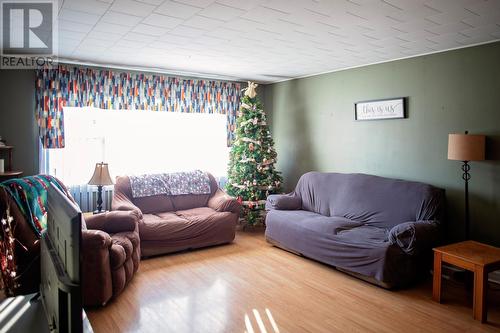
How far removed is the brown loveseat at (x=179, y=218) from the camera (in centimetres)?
436

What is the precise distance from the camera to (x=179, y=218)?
4625mm

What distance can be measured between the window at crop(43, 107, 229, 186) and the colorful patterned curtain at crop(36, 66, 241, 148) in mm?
133

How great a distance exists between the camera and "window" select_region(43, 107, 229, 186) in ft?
15.8

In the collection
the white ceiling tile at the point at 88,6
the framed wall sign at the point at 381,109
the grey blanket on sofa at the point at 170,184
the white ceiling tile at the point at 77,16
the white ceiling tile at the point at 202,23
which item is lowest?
the grey blanket on sofa at the point at 170,184

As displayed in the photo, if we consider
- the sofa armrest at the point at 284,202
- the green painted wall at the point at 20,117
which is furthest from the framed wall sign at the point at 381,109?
the green painted wall at the point at 20,117

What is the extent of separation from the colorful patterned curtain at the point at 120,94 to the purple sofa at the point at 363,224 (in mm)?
1942

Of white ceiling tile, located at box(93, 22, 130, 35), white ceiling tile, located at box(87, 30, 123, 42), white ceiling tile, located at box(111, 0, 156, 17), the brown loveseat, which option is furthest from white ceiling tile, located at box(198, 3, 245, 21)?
the brown loveseat

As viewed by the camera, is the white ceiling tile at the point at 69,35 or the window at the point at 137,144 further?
the window at the point at 137,144

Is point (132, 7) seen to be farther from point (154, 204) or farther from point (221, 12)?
point (154, 204)

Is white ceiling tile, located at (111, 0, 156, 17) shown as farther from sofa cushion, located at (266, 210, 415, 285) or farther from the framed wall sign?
the framed wall sign

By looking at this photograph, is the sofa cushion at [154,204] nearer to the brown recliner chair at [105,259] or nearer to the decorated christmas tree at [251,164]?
A: the decorated christmas tree at [251,164]

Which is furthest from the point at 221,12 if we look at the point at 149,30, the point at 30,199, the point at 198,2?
the point at 30,199

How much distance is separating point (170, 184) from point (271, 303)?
8.58 feet

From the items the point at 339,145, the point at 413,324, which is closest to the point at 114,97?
the point at 339,145
